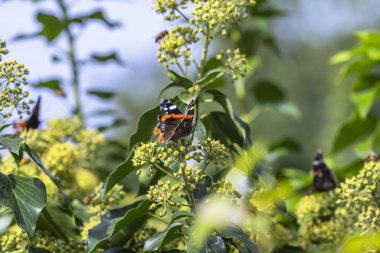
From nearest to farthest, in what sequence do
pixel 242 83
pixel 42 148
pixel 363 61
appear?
pixel 42 148 → pixel 363 61 → pixel 242 83

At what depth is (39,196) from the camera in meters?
2.02

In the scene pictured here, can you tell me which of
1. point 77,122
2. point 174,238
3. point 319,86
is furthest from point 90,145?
point 319,86

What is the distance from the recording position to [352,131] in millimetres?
3812

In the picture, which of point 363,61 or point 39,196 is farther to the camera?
point 363,61

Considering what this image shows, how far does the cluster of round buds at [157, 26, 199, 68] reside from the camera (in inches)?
90.7

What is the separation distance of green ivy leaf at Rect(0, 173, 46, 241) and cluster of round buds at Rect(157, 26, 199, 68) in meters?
0.60

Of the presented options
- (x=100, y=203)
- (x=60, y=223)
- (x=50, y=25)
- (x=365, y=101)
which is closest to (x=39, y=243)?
(x=60, y=223)

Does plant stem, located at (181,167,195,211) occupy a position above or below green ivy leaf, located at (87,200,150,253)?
above

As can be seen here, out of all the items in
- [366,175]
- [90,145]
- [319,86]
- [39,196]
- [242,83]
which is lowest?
[39,196]

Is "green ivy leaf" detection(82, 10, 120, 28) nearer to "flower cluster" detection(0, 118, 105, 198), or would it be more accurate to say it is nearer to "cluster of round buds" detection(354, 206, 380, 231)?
"flower cluster" detection(0, 118, 105, 198)

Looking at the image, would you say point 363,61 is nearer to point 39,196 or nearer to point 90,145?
point 90,145

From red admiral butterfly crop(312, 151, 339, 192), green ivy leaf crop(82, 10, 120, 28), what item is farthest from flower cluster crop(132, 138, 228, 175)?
green ivy leaf crop(82, 10, 120, 28)

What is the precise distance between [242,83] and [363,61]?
1.02 metres

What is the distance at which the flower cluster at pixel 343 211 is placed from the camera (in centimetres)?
224
